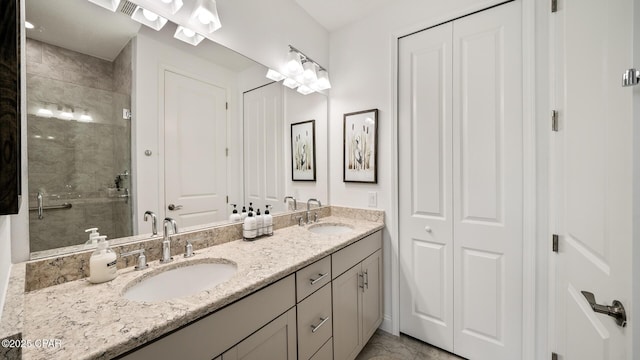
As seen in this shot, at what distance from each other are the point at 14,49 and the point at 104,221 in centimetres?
87

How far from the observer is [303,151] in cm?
220

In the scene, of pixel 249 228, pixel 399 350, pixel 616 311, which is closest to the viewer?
pixel 616 311

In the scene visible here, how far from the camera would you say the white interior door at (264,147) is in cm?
169

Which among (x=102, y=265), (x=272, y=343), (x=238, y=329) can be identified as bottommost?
(x=272, y=343)

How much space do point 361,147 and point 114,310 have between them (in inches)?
71.8

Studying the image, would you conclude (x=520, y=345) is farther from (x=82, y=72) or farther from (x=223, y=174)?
(x=82, y=72)

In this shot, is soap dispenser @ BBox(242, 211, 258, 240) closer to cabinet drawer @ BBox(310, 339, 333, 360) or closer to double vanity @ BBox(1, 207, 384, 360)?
double vanity @ BBox(1, 207, 384, 360)

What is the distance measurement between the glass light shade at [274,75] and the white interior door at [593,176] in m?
1.64

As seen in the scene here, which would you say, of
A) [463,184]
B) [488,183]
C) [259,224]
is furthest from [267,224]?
[488,183]

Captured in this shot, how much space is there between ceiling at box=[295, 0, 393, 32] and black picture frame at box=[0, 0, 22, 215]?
201cm

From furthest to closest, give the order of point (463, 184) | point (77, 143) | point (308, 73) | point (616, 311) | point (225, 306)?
point (308, 73) < point (463, 184) < point (77, 143) < point (225, 306) < point (616, 311)

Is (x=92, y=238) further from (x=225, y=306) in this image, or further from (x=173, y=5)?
(x=173, y=5)

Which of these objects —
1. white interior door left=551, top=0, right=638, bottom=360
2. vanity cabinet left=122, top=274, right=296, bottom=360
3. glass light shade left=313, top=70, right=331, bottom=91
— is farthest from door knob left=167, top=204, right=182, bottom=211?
white interior door left=551, top=0, right=638, bottom=360

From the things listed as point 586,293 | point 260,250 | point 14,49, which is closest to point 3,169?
point 14,49
